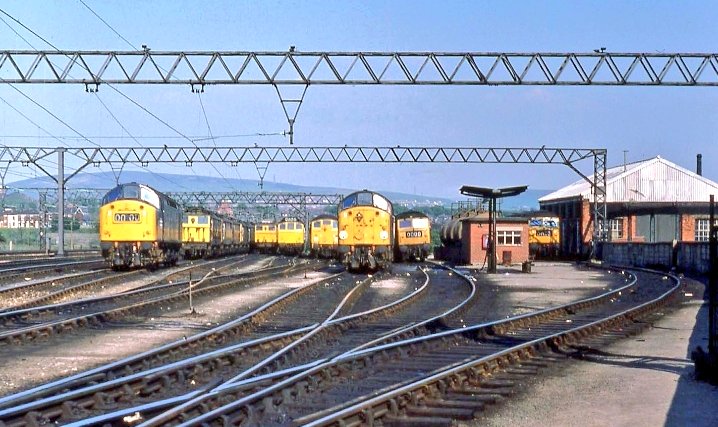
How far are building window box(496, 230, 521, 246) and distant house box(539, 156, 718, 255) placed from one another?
12670 millimetres

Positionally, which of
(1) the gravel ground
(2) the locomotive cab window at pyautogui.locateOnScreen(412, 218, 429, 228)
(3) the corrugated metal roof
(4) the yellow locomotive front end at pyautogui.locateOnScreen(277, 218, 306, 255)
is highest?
(3) the corrugated metal roof

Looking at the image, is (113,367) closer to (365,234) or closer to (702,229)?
(365,234)

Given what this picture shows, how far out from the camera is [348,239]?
3650 cm

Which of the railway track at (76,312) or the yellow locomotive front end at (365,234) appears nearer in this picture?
the railway track at (76,312)

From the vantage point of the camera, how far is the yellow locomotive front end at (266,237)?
8189 centimetres

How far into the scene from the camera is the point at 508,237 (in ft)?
174

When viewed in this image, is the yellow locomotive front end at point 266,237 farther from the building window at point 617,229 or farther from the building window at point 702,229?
the building window at point 702,229

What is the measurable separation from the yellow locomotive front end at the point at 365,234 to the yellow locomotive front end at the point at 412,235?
1406cm

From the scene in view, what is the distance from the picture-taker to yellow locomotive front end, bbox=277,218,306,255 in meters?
75.1

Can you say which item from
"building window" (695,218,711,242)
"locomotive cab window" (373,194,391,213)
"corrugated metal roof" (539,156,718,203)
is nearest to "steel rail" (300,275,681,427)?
"locomotive cab window" (373,194,391,213)

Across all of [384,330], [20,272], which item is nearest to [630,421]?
[384,330]

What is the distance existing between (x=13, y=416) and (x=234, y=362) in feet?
13.8

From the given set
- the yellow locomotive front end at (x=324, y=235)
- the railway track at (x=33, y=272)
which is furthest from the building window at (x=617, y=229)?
the railway track at (x=33, y=272)

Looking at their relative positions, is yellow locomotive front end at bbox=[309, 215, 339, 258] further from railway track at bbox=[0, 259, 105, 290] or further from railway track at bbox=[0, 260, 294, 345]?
railway track at bbox=[0, 260, 294, 345]
